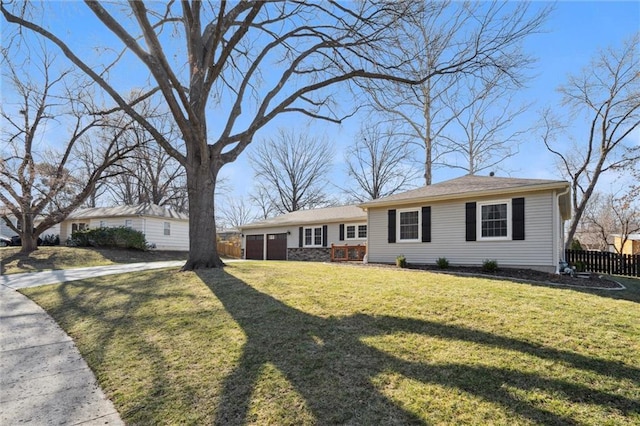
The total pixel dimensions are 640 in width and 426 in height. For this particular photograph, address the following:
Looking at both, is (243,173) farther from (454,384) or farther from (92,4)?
(454,384)

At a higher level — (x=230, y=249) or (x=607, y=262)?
(x=607, y=262)

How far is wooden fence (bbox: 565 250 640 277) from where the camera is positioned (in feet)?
44.3

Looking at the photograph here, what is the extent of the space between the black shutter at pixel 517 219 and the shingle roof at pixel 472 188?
0.43m

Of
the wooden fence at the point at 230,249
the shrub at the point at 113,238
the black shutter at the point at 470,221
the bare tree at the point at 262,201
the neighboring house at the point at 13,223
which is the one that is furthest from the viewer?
the bare tree at the point at 262,201

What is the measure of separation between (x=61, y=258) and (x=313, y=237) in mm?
12512

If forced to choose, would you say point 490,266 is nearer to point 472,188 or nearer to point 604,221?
point 472,188

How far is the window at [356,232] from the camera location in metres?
18.3

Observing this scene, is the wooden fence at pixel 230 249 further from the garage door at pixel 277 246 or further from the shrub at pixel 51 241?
the shrub at pixel 51 241

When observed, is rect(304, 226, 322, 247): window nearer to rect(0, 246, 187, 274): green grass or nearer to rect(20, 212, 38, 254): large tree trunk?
rect(0, 246, 187, 274): green grass

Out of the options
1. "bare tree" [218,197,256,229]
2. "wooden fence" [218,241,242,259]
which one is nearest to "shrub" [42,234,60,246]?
"wooden fence" [218,241,242,259]

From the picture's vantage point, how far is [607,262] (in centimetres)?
1402

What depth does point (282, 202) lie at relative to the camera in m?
35.7

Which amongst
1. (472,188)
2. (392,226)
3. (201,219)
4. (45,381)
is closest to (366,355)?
(45,381)

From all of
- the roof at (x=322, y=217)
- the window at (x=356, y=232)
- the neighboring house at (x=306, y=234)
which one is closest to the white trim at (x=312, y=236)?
the neighboring house at (x=306, y=234)
